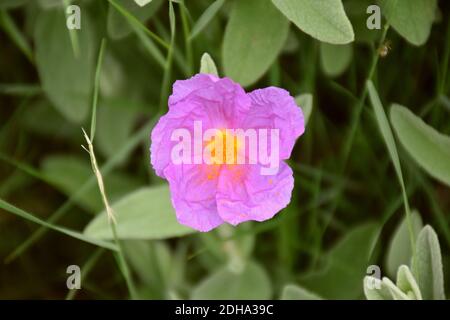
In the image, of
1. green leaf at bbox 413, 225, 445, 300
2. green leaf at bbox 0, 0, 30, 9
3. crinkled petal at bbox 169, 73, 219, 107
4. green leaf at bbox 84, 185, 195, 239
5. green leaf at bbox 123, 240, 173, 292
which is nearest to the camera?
crinkled petal at bbox 169, 73, 219, 107

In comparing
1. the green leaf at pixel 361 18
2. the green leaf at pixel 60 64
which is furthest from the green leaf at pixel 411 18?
the green leaf at pixel 60 64

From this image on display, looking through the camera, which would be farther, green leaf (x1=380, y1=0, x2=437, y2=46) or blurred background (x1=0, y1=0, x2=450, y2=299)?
blurred background (x1=0, y1=0, x2=450, y2=299)

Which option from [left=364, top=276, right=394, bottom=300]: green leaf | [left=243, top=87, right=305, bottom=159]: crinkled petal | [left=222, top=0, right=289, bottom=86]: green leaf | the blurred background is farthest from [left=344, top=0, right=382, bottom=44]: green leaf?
[left=364, top=276, right=394, bottom=300]: green leaf

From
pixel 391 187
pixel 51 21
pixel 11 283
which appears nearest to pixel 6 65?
pixel 51 21

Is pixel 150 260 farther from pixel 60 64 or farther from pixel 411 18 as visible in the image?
pixel 411 18

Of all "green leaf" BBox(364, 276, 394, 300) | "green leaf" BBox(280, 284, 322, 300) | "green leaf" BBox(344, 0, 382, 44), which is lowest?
"green leaf" BBox(280, 284, 322, 300)

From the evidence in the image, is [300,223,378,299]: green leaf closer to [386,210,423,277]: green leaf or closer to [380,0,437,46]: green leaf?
[386,210,423,277]: green leaf
